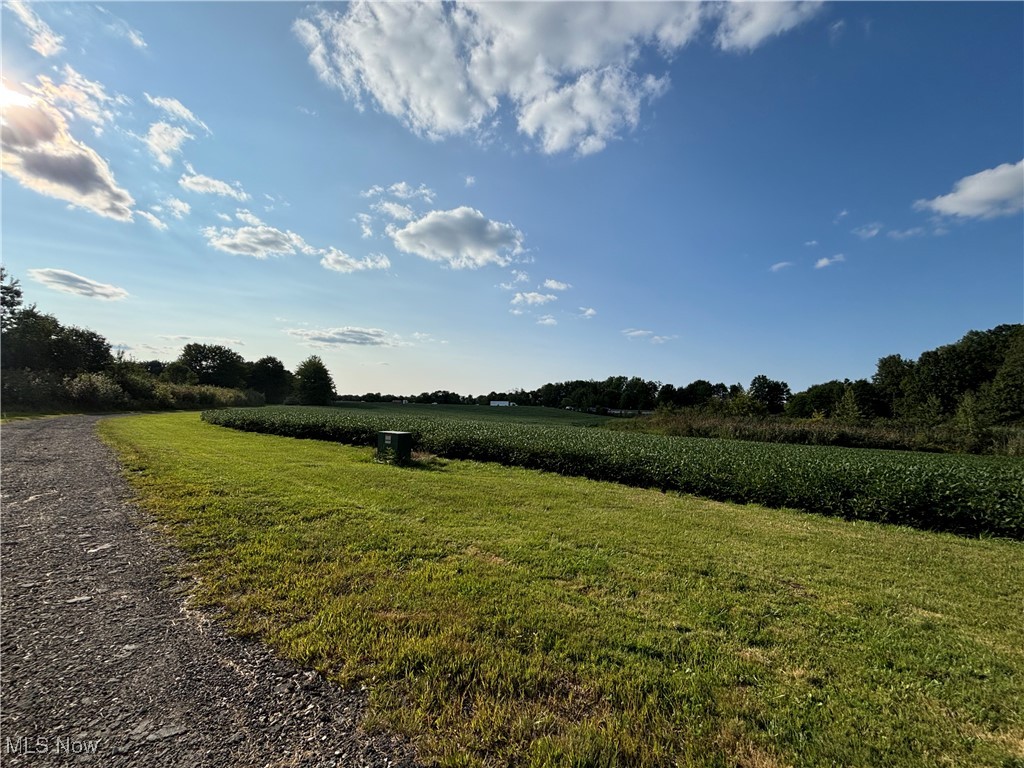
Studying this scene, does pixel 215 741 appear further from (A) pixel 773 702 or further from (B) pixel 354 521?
(B) pixel 354 521

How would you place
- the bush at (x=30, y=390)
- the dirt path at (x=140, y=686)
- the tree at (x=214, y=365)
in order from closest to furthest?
the dirt path at (x=140, y=686) → the bush at (x=30, y=390) → the tree at (x=214, y=365)

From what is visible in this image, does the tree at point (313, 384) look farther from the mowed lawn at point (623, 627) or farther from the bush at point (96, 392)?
the mowed lawn at point (623, 627)

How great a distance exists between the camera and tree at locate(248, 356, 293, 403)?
87312 millimetres

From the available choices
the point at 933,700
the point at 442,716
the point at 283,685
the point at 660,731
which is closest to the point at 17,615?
the point at 283,685

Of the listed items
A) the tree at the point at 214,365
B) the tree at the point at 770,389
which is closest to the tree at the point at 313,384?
the tree at the point at 214,365

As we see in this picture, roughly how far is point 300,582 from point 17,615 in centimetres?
219

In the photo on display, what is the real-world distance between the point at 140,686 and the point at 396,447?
1155cm

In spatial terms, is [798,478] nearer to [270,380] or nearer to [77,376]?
[77,376]

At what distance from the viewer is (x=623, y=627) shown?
12.5ft

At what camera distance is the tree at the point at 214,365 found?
80438 millimetres

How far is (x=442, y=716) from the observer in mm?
2562

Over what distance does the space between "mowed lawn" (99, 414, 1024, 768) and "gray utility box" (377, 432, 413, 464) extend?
19.8 ft

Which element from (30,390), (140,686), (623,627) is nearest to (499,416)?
(30,390)

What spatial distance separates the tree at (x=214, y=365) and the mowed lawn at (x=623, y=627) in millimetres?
88855
